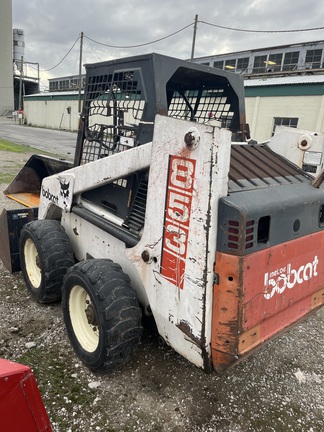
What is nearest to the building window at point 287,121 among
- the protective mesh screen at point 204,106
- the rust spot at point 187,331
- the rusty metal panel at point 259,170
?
the protective mesh screen at point 204,106

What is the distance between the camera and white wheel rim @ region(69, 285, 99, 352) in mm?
2689

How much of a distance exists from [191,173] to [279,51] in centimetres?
3220

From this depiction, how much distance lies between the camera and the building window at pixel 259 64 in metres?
30.3

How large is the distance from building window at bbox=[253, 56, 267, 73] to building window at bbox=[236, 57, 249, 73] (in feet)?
2.98

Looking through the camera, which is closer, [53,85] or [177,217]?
[177,217]

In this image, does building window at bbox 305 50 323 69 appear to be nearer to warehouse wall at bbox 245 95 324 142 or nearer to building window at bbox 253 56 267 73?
building window at bbox 253 56 267 73

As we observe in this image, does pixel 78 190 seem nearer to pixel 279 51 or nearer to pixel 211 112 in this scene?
pixel 211 112

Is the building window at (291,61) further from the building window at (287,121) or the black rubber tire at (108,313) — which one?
the black rubber tire at (108,313)

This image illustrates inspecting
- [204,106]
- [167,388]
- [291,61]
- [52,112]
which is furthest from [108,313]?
[52,112]

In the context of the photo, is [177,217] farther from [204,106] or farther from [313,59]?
[313,59]

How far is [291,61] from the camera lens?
29.0m

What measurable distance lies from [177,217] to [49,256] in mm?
1611

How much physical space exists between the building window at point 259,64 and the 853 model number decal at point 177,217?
31920 mm

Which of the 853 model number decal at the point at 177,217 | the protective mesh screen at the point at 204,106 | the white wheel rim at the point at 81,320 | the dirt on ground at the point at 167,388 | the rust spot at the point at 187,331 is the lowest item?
the dirt on ground at the point at 167,388
